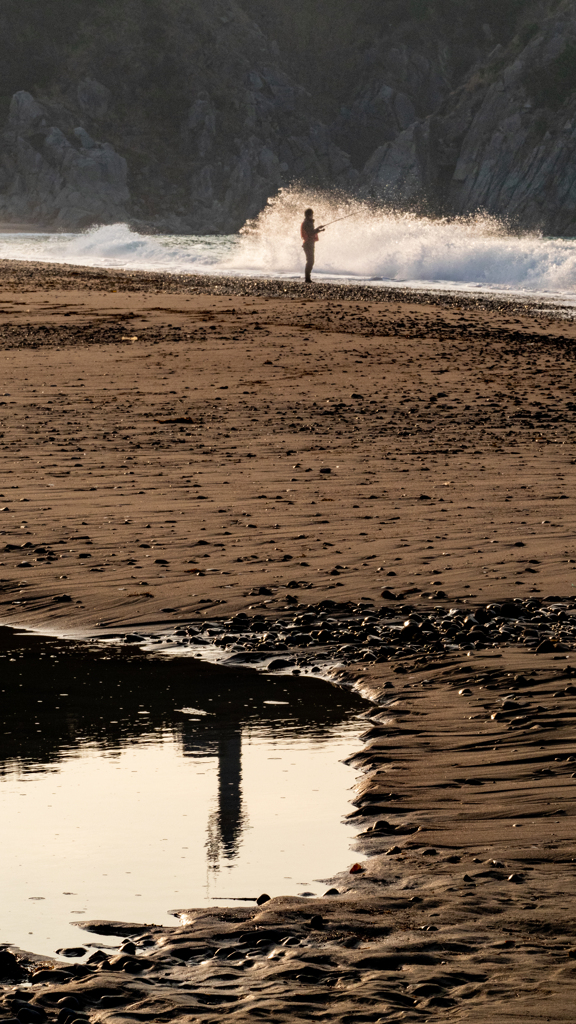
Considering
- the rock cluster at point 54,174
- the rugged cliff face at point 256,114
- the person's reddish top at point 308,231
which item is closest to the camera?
the person's reddish top at point 308,231

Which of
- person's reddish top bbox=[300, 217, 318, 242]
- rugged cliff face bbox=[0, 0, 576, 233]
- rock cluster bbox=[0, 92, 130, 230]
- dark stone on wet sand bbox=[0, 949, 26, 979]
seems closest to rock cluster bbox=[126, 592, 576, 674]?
dark stone on wet sand bbox=[0, 949, 26, 979]

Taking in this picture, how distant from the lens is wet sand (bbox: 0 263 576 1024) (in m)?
3.45

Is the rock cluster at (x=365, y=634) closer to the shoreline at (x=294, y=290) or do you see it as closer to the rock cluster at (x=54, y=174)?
the shoreline at (x=294, y=290)

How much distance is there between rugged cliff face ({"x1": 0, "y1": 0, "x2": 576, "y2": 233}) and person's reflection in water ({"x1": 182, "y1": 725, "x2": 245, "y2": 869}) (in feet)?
449

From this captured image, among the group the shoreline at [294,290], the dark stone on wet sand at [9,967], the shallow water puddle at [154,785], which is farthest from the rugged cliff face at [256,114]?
the dark stone on wet sand at [9,967]

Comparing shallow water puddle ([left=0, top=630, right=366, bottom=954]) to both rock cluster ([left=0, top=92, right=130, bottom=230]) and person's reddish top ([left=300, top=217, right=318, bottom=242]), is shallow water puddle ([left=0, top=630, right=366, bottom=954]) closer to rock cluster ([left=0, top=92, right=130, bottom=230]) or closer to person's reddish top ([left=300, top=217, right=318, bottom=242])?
person's reddish top ([left=300, top=217, right=318, bottom=242])

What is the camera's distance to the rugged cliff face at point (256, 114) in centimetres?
14575

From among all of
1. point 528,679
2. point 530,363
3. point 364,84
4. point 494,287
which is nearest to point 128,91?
point 364,84

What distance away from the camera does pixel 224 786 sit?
493 cm

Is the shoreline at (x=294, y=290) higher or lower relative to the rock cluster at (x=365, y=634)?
higher

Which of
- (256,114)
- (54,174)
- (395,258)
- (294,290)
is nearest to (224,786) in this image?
(294,290)

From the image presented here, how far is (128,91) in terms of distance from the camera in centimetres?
15925

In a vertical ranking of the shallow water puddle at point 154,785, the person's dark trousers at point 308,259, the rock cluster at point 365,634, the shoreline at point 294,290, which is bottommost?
the shallow water puddle at point 154,785

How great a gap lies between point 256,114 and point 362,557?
159444 millimetres
